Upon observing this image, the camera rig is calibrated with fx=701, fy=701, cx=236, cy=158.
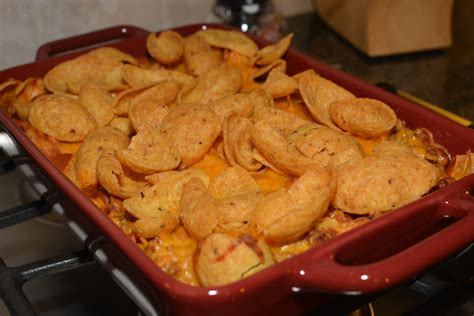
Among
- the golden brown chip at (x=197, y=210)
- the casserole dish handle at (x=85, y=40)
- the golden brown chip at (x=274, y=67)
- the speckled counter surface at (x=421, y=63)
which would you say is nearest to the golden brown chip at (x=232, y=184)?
the golden brown chip at (x=197, y=210)

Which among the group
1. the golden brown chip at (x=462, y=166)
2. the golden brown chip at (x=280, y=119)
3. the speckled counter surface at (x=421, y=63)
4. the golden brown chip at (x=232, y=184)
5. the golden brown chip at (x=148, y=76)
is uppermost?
the golden brown chip at (x=148, y=76)

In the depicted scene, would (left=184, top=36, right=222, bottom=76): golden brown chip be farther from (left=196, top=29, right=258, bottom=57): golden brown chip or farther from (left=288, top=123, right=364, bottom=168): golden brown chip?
A: (left=288, top=123, right=364, bottom=168): golden brown chip

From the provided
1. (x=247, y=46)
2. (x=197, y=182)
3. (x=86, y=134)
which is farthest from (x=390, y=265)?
(x=247, y=46)

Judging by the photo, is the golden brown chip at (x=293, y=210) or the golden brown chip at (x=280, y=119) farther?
the golden brown chip at (x=280, y=119)

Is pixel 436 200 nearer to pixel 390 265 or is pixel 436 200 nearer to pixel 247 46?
pixel 390 265

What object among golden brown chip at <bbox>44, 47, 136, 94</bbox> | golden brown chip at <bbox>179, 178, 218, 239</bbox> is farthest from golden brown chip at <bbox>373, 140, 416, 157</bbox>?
golden brown chip at <bbox>44, 47, 136, 94</bbox>

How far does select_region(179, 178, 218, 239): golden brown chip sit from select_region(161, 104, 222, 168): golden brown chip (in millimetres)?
92

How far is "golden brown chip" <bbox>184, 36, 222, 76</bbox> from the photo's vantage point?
119 centimetres

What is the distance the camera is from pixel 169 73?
1155mm

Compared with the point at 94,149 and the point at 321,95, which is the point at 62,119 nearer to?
the point at 94,149

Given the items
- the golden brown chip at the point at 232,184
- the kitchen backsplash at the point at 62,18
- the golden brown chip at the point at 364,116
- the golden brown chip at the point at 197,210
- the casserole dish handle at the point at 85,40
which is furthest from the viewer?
the kitchen backsplash at the point at 62,18

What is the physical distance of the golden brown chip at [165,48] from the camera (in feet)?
4.03

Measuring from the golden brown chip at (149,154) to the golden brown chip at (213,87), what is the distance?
0.18m

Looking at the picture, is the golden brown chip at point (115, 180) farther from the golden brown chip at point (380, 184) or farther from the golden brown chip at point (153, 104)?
the golden brown chip at point (380, 184)
